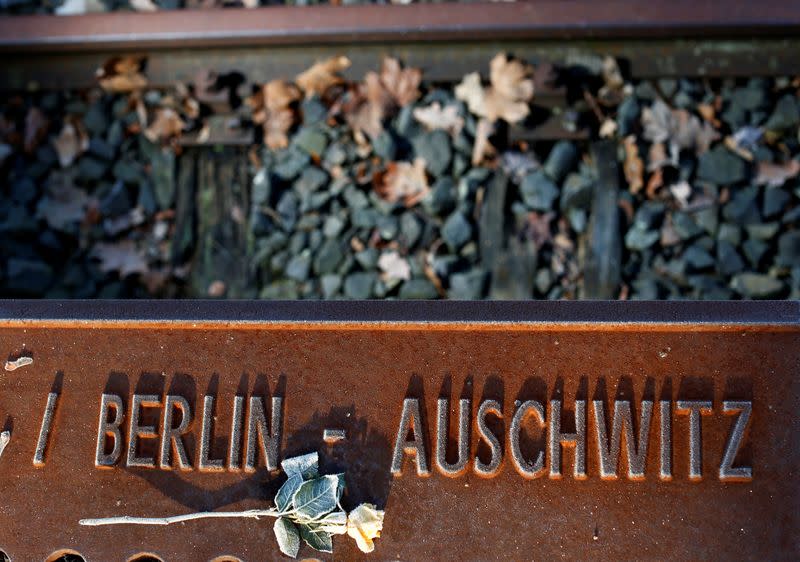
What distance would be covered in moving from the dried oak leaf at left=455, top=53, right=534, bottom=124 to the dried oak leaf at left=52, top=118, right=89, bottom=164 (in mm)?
1678

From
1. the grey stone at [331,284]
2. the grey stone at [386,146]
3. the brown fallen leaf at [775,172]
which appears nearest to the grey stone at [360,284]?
the grey stone at [331,284]

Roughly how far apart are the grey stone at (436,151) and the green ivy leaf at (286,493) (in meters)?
1.54

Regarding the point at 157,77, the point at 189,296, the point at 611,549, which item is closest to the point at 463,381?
the point at 611,549

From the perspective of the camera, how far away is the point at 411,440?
7.47 ft

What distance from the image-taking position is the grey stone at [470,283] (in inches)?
128

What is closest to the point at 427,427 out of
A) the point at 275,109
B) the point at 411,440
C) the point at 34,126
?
the point at 411,440

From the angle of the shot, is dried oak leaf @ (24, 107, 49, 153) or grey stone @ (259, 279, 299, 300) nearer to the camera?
grey stone @ (259, 279, 299, 300)

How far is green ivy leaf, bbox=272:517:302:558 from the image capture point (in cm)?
222

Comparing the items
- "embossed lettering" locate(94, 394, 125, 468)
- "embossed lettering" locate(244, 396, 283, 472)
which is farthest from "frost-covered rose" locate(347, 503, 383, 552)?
"embossed lettering" locate(94, 394, 125, 468)

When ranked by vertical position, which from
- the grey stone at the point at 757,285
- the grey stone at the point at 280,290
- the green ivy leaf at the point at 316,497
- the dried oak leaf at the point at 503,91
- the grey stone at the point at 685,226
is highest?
the dried oak leaf at the point at 503,91

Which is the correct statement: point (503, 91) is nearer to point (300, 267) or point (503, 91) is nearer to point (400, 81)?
point (400, 81)

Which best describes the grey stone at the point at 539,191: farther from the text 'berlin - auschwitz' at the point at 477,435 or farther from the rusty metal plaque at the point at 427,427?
the text 'berlin - auschwitz' at the point at 477,435

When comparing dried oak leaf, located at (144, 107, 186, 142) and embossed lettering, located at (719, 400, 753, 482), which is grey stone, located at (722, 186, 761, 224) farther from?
dried oak leaf, located at (144, 107, 186, 142)

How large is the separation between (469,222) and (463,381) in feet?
3.69
